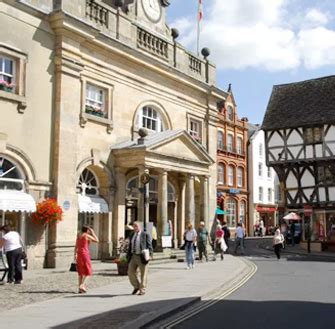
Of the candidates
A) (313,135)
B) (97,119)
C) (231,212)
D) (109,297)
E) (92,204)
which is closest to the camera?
(109,297)

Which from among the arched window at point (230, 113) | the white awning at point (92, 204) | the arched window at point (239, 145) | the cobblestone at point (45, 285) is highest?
the arched window at point (230, 113)

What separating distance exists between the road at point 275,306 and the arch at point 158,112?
9.93 metres

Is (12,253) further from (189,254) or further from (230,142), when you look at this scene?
(230,142)

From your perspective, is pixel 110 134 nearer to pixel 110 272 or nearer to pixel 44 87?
pixel 44 87

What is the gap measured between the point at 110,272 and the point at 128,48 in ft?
31.5

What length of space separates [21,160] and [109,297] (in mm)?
7686

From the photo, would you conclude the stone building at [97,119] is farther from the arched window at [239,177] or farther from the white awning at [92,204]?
the arched window at [239,177]

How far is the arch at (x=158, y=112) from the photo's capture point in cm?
2312

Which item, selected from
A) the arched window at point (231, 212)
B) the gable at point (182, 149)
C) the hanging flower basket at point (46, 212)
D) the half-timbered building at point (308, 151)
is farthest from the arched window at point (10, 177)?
the arched window at point (231, 212)

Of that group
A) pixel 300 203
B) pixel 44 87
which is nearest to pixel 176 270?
pixel 44 87

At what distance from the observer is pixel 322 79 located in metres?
38.8

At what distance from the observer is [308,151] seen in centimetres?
3534

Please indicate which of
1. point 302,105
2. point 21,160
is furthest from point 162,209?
point 302,105

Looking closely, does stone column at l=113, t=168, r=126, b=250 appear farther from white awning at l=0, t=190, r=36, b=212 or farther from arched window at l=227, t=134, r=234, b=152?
arched window at l=227, t=134, r=234, b=152
